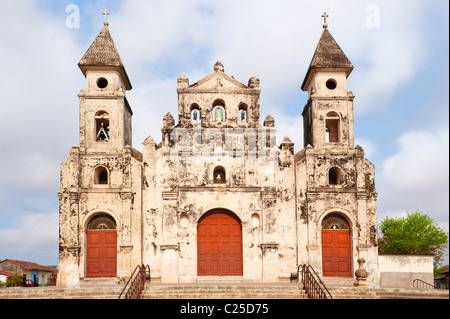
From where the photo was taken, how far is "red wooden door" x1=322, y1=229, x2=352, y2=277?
89.6 feet

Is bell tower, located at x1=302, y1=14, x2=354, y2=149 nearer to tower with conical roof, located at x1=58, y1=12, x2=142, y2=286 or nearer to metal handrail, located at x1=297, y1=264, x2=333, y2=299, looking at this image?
metal handrail, located at x1=297, y1=264, x2=333, y2=299

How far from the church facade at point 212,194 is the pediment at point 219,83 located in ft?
0.17

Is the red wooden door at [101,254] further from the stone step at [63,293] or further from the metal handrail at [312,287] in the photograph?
the metal handrail at [312,287]

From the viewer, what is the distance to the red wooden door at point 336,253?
27297 mm

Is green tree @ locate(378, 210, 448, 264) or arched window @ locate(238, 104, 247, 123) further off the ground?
arched window @ locate(238, 104, 247, 123)

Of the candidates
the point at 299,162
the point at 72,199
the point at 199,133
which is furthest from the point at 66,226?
the point at 299,162

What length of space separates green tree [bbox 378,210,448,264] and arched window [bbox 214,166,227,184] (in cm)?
2292

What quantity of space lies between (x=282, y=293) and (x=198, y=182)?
7.55m

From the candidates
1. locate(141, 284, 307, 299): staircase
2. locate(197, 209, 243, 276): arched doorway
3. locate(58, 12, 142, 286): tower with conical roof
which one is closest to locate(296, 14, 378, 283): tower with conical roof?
locate(197, 209, 243, 276): arched doorway

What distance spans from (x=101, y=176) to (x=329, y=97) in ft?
42.0

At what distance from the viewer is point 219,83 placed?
2880 centimetres

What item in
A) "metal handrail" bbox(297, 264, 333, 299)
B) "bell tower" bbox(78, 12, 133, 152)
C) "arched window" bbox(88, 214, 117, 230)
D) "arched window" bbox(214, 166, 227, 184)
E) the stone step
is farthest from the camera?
"bell tower" bbox(78, 12, 133, 152)

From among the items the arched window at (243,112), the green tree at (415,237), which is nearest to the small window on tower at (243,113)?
the arched window at (243,112)

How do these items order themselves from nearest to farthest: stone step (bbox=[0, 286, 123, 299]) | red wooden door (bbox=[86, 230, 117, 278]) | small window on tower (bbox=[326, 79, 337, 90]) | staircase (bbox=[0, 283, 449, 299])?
Answer: stone step (bbox=[0, 286, 123, 299]) → staircase (bbox=[0, 283, 449, 299]) → red wooden door (bbox=[86, 230, 117, 278]) → small window on tower (bbox=[326, 79, 337, 90])
